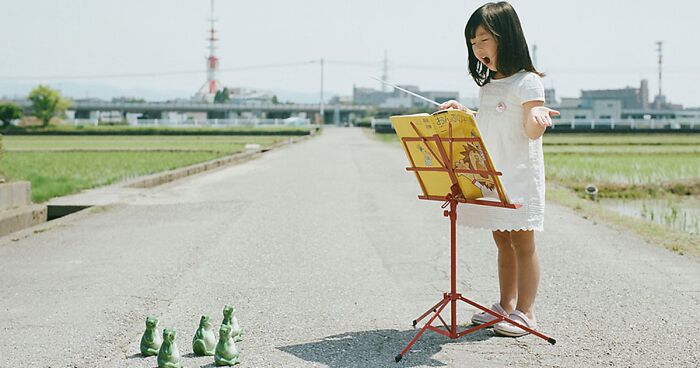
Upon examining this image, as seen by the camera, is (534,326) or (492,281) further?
(492,281)

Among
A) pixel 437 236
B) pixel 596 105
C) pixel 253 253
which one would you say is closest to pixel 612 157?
pixel 437 236

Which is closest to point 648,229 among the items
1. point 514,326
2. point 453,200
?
point 514,326

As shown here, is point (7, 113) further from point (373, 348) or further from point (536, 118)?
point (536, 118)

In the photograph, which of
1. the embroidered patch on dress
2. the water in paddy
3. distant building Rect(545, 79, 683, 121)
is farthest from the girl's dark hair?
distant building Rect(545, 79, 683, 121)

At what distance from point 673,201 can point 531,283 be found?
11.7m

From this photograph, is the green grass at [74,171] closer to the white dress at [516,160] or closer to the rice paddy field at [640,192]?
the rice paddy field at [640,192]

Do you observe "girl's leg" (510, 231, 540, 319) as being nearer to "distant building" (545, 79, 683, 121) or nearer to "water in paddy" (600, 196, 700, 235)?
"water in paddy" (600, 196, 700, 235)

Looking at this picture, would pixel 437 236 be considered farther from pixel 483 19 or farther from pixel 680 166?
pixel 680 166

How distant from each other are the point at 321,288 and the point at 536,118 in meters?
2.33

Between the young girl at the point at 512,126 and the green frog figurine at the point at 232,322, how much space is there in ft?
4.18

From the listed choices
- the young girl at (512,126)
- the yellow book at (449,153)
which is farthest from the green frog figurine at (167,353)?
the young girl at (512,126)

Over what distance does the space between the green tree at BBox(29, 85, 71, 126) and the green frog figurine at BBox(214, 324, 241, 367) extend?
85559 millimetres

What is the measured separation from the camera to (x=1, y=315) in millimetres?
5086

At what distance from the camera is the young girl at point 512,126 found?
4137mm
